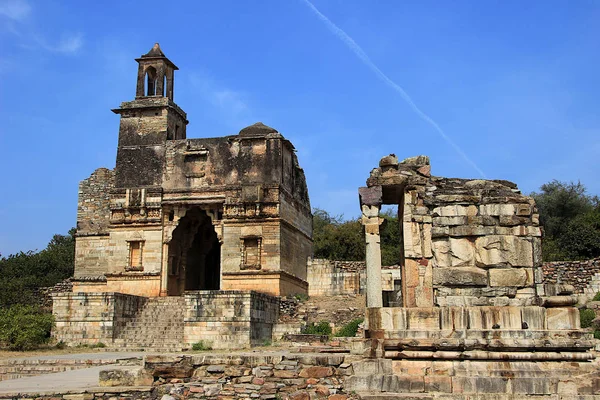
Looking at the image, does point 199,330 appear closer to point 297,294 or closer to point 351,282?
point 297,294

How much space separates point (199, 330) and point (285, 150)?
8.63 metres

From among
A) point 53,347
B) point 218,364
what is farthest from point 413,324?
point 53,347

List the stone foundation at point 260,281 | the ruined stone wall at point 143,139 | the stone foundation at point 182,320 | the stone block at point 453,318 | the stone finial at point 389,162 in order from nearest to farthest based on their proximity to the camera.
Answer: the stone block at point 453,318 < the stone finial at point 389,162 < the stone foundation at point 182,320 < the stone foundation at point 260,281 < the ruined stone wall at point 143,139

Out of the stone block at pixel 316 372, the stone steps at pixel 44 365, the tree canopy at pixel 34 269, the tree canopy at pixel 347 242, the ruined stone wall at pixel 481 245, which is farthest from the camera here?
the tree canopy at pixel 347 242

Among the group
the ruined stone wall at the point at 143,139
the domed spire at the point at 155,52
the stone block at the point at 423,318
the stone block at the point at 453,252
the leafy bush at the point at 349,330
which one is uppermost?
the domed spire at the point at 155,52

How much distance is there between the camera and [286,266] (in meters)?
24.2

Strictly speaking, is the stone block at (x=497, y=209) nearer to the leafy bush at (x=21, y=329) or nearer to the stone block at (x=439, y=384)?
the stone block at (x=439, y=384)

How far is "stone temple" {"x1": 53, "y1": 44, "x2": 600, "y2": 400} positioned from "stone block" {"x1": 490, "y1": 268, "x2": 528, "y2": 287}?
20 mm

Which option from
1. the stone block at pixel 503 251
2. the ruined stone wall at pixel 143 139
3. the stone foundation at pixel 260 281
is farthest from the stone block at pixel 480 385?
the ruined stone wall at pixel 143 139

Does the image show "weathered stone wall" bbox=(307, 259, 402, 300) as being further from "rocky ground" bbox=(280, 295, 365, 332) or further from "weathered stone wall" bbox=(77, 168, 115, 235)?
"weathered stone wall" bbox=(77, 168, 115, 235)

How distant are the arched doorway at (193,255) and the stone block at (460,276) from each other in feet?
54.0

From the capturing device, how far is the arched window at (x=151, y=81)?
2685cm

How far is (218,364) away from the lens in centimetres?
964

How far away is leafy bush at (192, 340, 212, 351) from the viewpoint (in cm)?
1862
